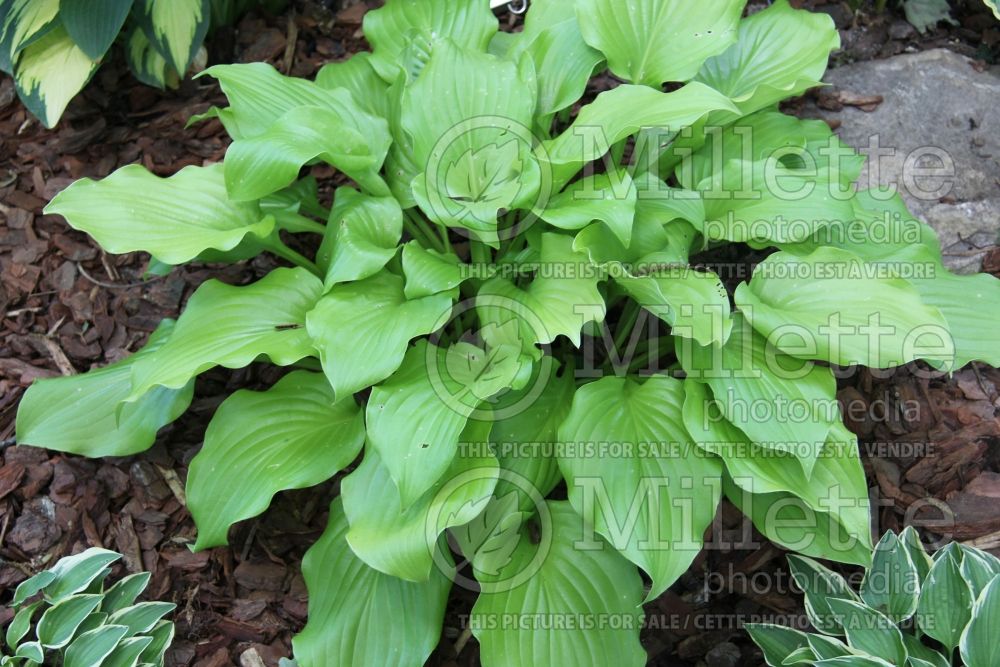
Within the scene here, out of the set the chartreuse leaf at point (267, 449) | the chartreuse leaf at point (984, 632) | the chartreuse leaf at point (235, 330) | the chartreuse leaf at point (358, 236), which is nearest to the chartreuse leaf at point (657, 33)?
the chartreuse leaf at point (358, 236)

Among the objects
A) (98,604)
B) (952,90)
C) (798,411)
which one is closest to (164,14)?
(98,604)

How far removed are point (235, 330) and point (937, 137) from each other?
7.53 ft

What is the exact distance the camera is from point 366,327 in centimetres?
192

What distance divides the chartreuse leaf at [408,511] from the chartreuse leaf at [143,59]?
1.66m

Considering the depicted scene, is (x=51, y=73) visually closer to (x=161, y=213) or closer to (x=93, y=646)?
(x=161, y=213)

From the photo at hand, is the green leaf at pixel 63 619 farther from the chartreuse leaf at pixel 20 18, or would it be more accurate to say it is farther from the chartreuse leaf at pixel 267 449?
the chartreuse leaf at pixel 20 18

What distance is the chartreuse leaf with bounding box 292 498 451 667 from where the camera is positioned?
1.92m

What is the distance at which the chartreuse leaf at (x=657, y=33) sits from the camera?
2.21 metres

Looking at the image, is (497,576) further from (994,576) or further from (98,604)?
(994,576)

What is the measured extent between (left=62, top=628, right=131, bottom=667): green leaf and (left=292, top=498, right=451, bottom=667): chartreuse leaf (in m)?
0.42

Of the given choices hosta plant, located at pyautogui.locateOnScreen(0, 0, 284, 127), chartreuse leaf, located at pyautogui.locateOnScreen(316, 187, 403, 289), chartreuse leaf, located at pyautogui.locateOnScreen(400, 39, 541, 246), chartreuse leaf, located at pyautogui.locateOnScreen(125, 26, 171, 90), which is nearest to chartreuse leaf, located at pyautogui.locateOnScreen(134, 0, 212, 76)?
hosta plant, located at pyautogui.locateOnScreen(0, 0, 284, 127)

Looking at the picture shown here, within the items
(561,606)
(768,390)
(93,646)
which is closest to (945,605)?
(768,390)

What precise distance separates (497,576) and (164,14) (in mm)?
2062

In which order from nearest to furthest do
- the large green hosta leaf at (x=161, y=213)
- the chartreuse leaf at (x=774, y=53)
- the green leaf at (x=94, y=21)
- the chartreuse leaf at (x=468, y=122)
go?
1. the large green hosta leaf at (x=161, y=213)
2. the chartreuse leaf at (x=468, y=122)
3. the chartreuse leaf at (x=774, y=53)
4. the green leaf at (x=94, y=21)
